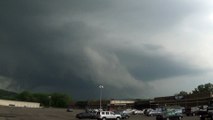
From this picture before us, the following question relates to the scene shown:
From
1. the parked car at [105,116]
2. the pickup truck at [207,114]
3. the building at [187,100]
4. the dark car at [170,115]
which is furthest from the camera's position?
the building at [187,100]

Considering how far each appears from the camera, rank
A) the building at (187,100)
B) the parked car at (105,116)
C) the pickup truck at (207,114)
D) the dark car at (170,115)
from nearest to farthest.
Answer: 1. the pickup truck at (207,114)
2. the dark car at (170,115)
3. the parked car at (105,116)
4. the building at (187,100)

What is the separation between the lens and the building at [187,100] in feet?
488

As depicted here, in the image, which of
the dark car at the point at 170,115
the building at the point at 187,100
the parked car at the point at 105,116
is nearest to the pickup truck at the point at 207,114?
the dark car at the point at 170,115

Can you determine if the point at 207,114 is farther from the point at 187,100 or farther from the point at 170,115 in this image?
the point at 187,100

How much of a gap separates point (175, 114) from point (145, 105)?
13419cm

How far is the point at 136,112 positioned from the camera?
113 metres

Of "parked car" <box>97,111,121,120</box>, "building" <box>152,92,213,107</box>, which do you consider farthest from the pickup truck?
"building" <box>152,92,213,107</box>

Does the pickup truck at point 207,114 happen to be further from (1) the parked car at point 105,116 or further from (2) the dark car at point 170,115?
(1) the parked car at point 105,116

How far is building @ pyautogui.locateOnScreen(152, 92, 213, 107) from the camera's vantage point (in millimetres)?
148663

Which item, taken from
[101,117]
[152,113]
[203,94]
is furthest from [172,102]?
[101,117]

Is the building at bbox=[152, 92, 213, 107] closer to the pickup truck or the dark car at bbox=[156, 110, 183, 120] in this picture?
the dark car at bbox=[156, 110, 183, 120]

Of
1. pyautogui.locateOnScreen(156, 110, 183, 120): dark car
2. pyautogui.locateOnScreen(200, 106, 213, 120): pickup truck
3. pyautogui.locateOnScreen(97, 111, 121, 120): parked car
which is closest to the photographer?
pyautogui.locateOnScreen(200, 106, 213, 120): pickup truck

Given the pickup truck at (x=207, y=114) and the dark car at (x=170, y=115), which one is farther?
the dark car at (x=170, y=115)

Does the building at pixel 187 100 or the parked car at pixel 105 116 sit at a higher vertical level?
the building at pixel 187 100
